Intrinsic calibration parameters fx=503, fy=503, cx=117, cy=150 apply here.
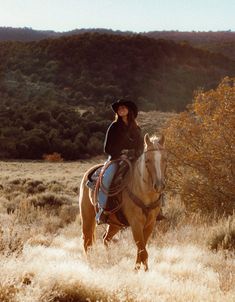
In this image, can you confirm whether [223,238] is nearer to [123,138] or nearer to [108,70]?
[123,138]

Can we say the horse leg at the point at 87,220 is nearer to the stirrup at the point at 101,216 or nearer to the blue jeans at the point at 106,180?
the stirrup at the point at 101,216

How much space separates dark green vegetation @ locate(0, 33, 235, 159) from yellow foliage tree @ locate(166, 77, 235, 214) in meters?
37.1

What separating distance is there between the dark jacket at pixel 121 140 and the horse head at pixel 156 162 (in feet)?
2.95

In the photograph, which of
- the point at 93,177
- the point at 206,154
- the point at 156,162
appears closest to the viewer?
the point at 156,162

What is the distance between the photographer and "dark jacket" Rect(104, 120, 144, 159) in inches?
313

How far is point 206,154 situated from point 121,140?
6994mm

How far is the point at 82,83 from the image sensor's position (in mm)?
79938

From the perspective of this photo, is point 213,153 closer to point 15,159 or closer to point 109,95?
point 15,159

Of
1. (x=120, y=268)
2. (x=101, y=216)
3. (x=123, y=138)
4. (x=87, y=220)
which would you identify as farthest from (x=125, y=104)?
(x=120, y=268)

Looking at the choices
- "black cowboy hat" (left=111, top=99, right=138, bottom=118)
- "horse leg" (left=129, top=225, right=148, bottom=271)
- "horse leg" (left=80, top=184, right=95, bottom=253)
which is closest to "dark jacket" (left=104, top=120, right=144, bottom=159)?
"black cowboy hat" (left=111, top=99, right=138, bottom=118)

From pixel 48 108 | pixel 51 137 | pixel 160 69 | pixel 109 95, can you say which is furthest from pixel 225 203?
pixel 160 69

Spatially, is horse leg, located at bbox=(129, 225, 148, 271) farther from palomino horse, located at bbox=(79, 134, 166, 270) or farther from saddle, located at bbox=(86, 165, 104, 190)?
saddle, located at bbox=(86, 165, 104, 190)

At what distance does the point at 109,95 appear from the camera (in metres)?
74.8

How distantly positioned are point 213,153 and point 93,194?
674cm
